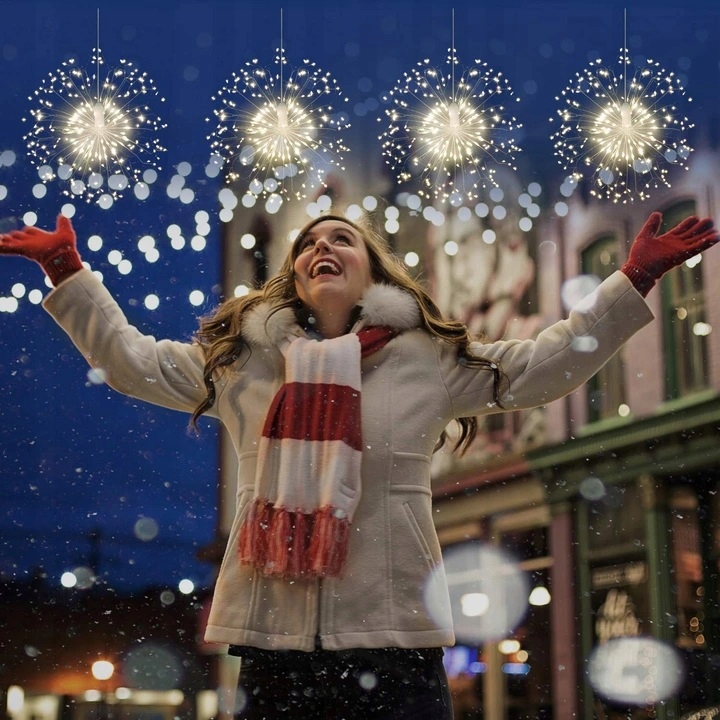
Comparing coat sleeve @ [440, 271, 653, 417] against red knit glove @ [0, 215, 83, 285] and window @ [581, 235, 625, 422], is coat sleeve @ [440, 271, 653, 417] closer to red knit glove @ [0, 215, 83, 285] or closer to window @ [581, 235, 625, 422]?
red knit glove @ [0, 215, 83, 285]

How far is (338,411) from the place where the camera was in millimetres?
2510

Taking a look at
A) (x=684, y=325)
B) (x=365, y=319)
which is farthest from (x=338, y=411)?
(x=684, y=325)

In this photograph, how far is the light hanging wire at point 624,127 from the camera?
4.16 m

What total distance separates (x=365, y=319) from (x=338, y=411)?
260mm

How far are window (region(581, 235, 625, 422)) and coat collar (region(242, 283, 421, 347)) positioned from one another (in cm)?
462

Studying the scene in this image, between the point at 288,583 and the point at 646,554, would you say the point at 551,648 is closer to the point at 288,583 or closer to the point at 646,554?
the point at 646,554

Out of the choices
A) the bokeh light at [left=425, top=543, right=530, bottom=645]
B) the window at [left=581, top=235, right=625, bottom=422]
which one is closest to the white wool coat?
the window at [left=581, top=235, right=625, bottom=422]

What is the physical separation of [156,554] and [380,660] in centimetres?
470

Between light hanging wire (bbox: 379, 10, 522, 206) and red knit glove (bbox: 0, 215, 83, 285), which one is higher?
light hanging wire (bbox: 379, 10, 522, 206)

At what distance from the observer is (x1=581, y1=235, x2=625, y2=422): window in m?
7.11

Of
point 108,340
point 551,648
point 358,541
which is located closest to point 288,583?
point 358,541

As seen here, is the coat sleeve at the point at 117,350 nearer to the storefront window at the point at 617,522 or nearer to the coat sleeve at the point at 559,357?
the coat sleeve at the point at 559,357

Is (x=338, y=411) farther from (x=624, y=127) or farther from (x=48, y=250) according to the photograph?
(x=624, y=127)

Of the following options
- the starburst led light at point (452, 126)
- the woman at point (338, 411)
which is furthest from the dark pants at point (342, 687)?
the starburst led light at point (452, 126)
